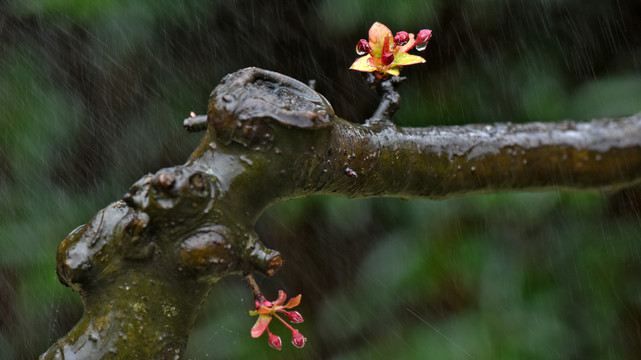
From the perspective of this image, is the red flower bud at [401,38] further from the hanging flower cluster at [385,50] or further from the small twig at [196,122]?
the small twig at [196,122]

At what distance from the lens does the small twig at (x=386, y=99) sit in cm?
84

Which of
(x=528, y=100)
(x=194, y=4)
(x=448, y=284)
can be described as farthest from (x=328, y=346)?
(x=194, y=4)

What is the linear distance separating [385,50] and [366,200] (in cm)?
75

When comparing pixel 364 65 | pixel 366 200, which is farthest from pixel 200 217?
pixel 366 200

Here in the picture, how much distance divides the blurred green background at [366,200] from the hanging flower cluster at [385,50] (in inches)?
20.6

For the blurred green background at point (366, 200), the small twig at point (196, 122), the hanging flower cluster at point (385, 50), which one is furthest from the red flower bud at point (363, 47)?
the blurred green background at point (366, 200)

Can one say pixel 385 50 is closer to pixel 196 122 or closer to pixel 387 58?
pixel 387 58

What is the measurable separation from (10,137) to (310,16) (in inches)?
31.9

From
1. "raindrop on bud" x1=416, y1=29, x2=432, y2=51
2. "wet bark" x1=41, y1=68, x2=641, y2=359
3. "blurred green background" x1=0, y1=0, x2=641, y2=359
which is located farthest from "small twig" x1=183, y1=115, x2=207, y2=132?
"blurred green background" x1=0, y1=0, x2=641, y2=359

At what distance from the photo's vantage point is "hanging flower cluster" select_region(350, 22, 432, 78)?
2.65 ft

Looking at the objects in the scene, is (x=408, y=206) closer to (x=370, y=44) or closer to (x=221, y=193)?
(x=370, y=44)

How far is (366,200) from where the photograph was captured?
5.03ft

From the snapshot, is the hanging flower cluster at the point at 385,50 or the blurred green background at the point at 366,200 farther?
the blurred green background at the point at 366,200

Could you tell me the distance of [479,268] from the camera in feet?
4.75
